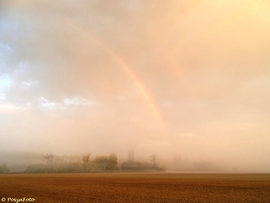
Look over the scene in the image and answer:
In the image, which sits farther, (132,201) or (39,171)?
(39,171)

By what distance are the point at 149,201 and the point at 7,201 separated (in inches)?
708

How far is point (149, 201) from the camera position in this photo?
33500mm

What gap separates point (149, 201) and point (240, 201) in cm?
1198

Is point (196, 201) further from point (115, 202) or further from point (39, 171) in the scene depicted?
point (39, 171)

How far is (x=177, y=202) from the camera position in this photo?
107 feet

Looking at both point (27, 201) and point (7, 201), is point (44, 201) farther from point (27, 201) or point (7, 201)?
point (7, 201)

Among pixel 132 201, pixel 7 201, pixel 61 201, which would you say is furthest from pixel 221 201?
pixel 7 201

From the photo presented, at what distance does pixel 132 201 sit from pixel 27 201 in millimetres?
13477

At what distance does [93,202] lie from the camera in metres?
32.7

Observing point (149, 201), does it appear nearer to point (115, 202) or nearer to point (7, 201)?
point (115, 202)

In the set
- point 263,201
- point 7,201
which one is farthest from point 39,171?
point 263,201

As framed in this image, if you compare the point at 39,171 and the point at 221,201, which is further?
the point at 39,171

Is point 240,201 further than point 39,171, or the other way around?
point 39,171

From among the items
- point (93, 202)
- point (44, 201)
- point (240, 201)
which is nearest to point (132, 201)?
point (93, 202)
